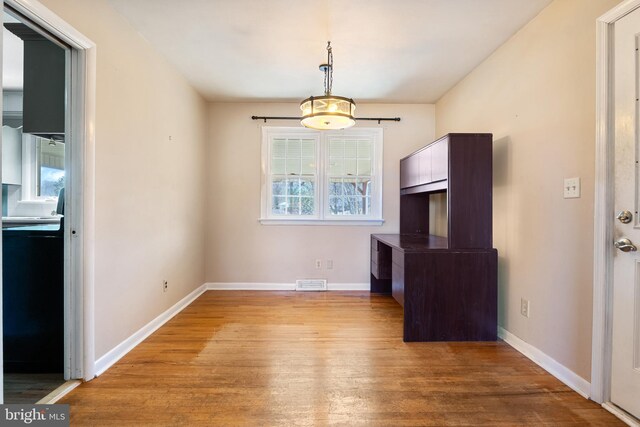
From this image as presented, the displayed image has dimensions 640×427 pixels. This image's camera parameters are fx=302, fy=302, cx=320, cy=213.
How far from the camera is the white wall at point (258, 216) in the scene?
4.16 metres

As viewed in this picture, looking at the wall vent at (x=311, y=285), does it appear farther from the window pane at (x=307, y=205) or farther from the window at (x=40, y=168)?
the window at (x=40, y=168)

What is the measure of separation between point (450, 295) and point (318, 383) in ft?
4.40

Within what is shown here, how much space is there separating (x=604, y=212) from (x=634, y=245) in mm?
218

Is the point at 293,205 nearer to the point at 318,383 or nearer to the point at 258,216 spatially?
the point at 258,216

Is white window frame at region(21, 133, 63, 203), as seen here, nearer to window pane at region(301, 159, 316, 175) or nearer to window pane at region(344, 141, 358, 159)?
window pane at region(301, 159, 316, 175)

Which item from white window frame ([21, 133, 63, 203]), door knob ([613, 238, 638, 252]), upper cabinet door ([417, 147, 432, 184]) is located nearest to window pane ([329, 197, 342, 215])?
upper cabinet door ([417, 147, 432, 184])

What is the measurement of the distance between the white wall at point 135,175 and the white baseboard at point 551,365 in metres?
3.09

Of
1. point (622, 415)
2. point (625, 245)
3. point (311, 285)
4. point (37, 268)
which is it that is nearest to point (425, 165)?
point (625, 245)

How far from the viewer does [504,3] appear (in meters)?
2.10

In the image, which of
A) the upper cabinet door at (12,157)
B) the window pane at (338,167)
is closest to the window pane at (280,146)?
the window pane at (338,167)

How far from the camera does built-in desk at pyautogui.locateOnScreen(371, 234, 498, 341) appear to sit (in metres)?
2.57

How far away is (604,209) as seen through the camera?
169cm

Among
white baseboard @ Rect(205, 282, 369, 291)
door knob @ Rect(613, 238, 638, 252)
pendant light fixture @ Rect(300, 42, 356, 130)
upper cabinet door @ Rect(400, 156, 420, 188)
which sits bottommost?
white baseboard @ Rect(205, 282, 369, 291)

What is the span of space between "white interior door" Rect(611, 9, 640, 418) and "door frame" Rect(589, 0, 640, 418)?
3 centimetres
